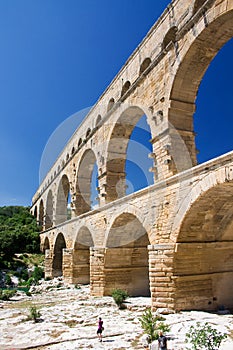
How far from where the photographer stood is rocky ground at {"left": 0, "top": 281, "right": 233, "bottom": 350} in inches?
255

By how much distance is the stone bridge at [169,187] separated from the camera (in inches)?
331

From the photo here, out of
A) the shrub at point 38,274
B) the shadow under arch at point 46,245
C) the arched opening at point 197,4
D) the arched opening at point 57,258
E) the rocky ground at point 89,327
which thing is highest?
the arched opening at point 197,4

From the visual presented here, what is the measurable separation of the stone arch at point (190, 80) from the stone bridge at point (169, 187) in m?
0.03

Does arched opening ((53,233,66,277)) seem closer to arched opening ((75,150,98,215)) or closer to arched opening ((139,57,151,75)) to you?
arched opening ((75,150,98,215))

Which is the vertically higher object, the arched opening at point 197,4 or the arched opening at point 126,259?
the arched opening at point 197,4

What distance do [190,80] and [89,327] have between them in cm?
880

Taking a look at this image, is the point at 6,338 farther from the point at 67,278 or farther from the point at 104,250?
the point at 67,278

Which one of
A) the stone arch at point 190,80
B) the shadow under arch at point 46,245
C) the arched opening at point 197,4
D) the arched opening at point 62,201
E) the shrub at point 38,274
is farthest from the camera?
the shadow under arch at point 46,245

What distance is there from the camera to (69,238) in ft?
63.1

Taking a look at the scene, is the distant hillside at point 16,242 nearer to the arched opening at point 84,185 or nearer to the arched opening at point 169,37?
the arched opening at point 84,185

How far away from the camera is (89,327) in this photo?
8109 mm

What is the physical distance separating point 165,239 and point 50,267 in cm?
1843

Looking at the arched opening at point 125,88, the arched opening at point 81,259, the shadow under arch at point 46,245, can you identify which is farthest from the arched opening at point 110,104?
the shadow under arch at point 46,245

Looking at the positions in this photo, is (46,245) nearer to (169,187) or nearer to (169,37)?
(169,187)
